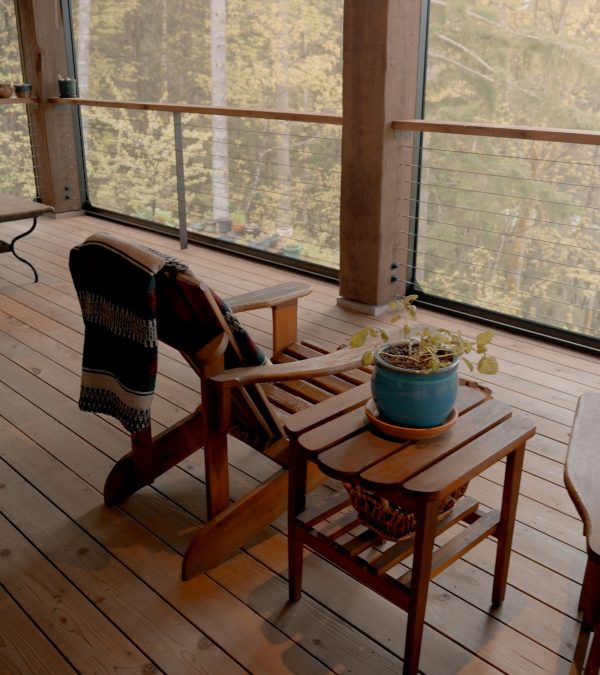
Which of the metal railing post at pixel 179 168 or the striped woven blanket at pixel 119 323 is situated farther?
the metal railing post at pixel 179 168

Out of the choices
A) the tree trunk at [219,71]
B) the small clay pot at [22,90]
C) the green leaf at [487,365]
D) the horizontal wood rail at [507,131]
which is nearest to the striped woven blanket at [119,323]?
the green leaf at [487,365]

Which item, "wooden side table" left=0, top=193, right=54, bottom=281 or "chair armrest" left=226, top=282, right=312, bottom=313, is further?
"wooden side table" left=0, top=193, right=54, bottom=281

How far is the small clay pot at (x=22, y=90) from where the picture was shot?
559 centimetres

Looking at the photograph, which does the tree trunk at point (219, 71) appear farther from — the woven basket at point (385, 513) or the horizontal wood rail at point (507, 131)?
the woven basket at point (385, 513)

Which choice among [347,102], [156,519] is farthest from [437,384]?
[347,102]

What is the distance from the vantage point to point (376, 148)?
3.60m

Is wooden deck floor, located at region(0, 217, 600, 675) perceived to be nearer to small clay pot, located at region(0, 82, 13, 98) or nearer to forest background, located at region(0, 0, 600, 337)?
forest background, located at region(0, 0, 600, 337)

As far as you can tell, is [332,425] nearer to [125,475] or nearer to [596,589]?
[596,589]

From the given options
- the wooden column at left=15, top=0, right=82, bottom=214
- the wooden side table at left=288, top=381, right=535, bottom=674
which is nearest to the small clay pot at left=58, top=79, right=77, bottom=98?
the wooden column at left=15, top=0, right=82, bottom=214

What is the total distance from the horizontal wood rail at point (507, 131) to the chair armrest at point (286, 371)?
1637mm

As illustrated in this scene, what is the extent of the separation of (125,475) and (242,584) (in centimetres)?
55

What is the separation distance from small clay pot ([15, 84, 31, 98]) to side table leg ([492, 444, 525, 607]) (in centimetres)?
506

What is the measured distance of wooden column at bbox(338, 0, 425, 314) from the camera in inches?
135

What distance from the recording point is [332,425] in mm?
1703
